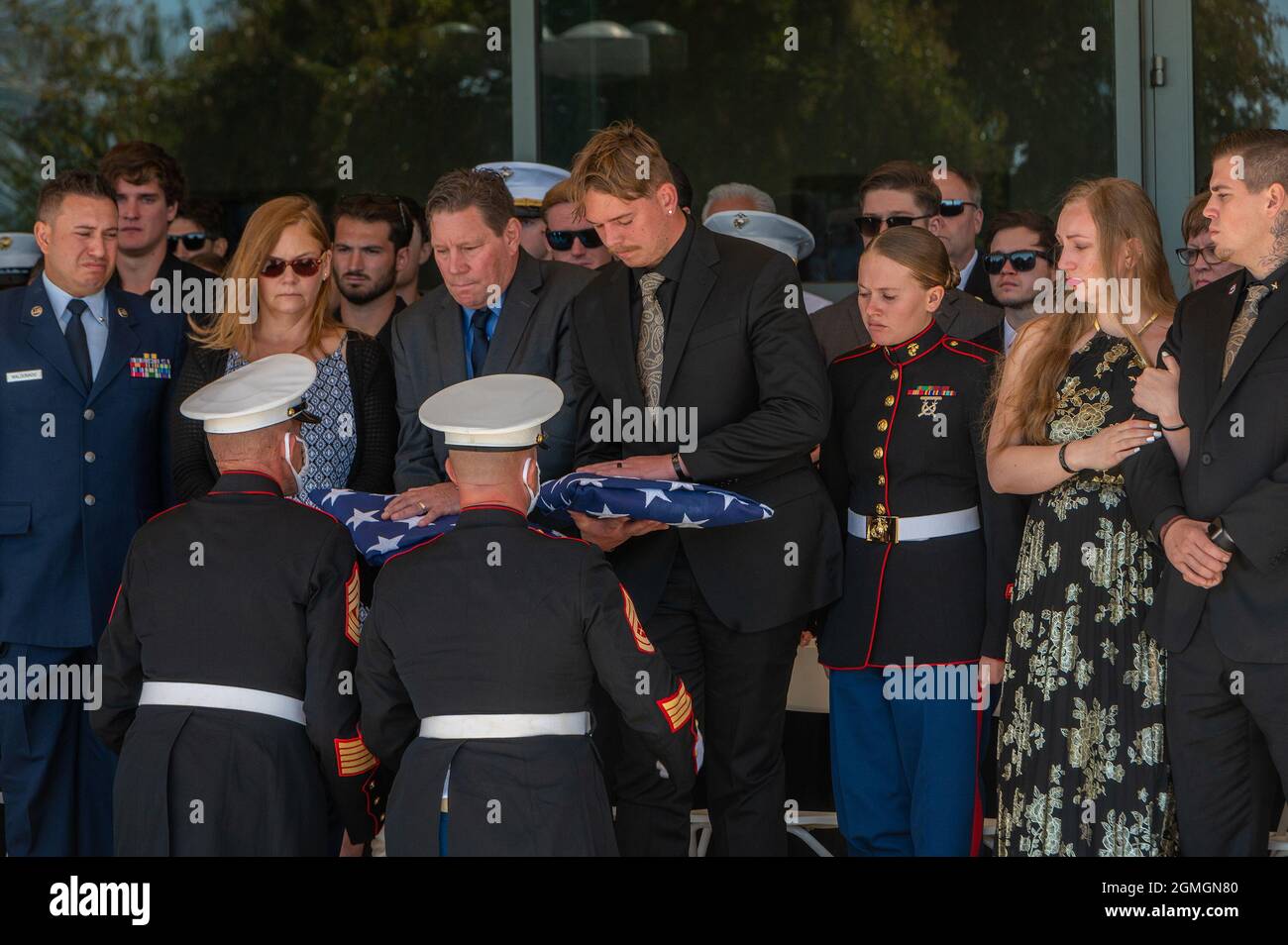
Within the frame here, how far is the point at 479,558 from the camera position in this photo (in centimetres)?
302

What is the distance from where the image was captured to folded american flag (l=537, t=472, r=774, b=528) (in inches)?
143

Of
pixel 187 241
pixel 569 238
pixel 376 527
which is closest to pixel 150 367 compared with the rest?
pixel 376 527

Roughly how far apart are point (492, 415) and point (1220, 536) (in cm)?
157

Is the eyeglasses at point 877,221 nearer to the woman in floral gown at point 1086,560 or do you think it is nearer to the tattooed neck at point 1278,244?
the woman in floral gown at point 1086,560

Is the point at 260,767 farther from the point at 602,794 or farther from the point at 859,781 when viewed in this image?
the point at 859,781

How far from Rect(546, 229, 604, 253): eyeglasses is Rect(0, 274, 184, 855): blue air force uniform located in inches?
58.1

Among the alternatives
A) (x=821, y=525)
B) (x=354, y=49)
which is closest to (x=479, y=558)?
(x=821, y=525)

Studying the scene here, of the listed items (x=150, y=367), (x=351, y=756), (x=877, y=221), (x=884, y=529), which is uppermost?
(x=877, y=221)

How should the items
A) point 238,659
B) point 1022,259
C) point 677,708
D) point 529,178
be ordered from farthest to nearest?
1. point 529,178
2. point 1022,259
3. point 238,659
4. point 677,708

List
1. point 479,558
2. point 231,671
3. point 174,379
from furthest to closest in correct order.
A: 1. point 174,379
2. point 231,671
3. point 479,558

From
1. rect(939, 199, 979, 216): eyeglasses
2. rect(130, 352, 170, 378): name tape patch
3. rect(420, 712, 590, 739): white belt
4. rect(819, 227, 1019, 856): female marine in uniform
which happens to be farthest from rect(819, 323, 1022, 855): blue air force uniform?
rect(130, 352, 170, 378): name tape patch

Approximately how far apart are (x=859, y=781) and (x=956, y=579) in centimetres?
58

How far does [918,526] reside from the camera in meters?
4.09

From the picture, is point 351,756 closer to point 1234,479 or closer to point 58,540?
point 58,540
